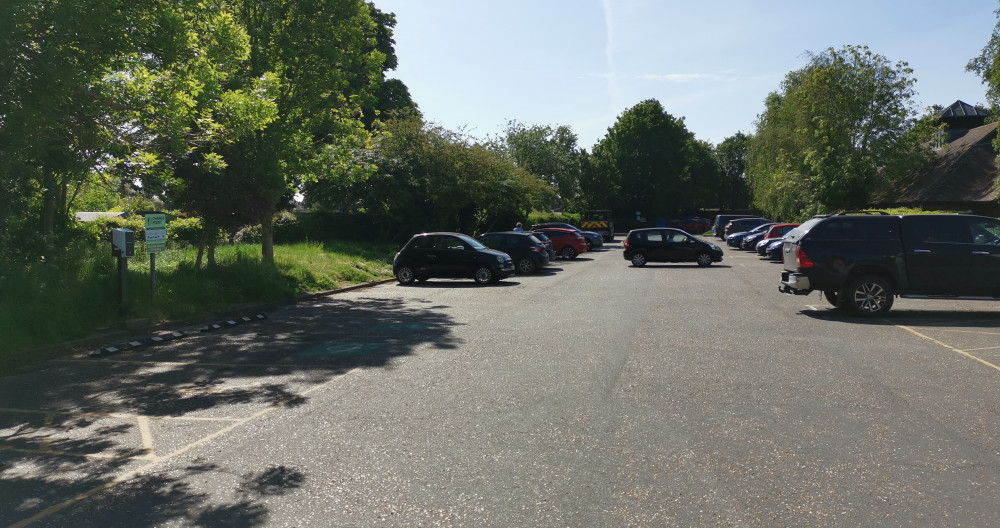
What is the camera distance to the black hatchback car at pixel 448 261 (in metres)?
22.4

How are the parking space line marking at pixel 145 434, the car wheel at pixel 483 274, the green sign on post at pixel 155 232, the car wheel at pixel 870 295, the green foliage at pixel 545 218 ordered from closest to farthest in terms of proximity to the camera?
the parking space line marking at pixel 145 434, the green sign on post at pixel 155 232, the car wheel at pixel 870 295, the car wheel at pixel 483 274, the green foliage at pixel 545 218

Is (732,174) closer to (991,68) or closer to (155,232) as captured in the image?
(991,68)

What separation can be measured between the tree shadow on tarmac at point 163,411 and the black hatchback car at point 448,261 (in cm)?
839

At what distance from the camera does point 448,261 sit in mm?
22594

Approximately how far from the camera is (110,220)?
2494 cm

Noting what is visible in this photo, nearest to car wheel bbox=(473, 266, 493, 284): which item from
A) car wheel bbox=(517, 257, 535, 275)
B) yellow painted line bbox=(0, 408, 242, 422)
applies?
car wheel bbox=(517, 257, 535, 275)

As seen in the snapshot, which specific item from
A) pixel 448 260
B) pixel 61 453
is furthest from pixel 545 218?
pixel 61 453

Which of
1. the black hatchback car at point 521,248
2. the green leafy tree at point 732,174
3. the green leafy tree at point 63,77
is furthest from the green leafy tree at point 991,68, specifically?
the green leafy tree at point 732,174

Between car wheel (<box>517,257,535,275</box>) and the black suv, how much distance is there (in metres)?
13.3

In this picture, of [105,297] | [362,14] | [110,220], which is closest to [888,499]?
[105,297]

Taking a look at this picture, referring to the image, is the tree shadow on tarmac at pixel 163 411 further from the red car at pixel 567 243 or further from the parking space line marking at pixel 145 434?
the red car at pixel 567 243

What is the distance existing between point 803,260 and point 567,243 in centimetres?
2272

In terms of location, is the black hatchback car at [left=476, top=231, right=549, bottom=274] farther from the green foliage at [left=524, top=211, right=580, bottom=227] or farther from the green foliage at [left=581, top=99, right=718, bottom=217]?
the green foliage at [left=581, top=99, right=718, bottom=217]

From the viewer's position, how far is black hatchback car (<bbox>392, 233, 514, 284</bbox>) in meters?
22.4
